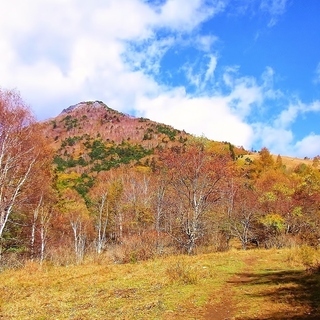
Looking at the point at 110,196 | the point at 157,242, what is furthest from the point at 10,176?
the point at 110,196

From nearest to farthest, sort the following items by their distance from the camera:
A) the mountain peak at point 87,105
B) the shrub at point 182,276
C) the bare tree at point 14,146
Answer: the shrub at point 182,276 < the bare tree at point 14,146 < the mountain peak at point 87,105

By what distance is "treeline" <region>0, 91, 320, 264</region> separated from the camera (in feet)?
68.0

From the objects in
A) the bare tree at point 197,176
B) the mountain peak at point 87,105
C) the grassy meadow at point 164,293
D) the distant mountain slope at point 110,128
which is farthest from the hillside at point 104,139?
the grassy meadow at point 164,293

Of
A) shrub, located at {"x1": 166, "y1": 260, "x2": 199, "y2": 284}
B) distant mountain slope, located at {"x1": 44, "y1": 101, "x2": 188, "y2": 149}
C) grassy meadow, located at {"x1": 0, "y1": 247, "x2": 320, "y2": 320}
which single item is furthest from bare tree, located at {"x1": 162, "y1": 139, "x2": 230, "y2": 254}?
distant mountain slope, located at {"x1": 44, "y1": 101, "x2": 188, "y2": 149}

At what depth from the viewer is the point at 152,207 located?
50062mm

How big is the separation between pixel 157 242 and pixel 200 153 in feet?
23.7

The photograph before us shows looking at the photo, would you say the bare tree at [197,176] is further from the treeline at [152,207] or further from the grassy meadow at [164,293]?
the grassy meadow at [164,293]

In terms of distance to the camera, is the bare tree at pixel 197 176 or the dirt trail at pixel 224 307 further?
the bare tree at pixel 197 176

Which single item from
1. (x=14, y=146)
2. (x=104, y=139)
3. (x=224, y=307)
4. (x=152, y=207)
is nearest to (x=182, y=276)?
(x=224, y=307)

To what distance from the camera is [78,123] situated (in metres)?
155

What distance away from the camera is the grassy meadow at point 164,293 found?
7.89m

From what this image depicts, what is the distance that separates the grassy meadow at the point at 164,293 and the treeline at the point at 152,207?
7052 millimetres

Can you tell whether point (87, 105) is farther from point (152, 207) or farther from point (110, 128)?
point (152, 207)

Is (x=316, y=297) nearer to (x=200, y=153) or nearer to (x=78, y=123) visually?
(x=200, y=153)
